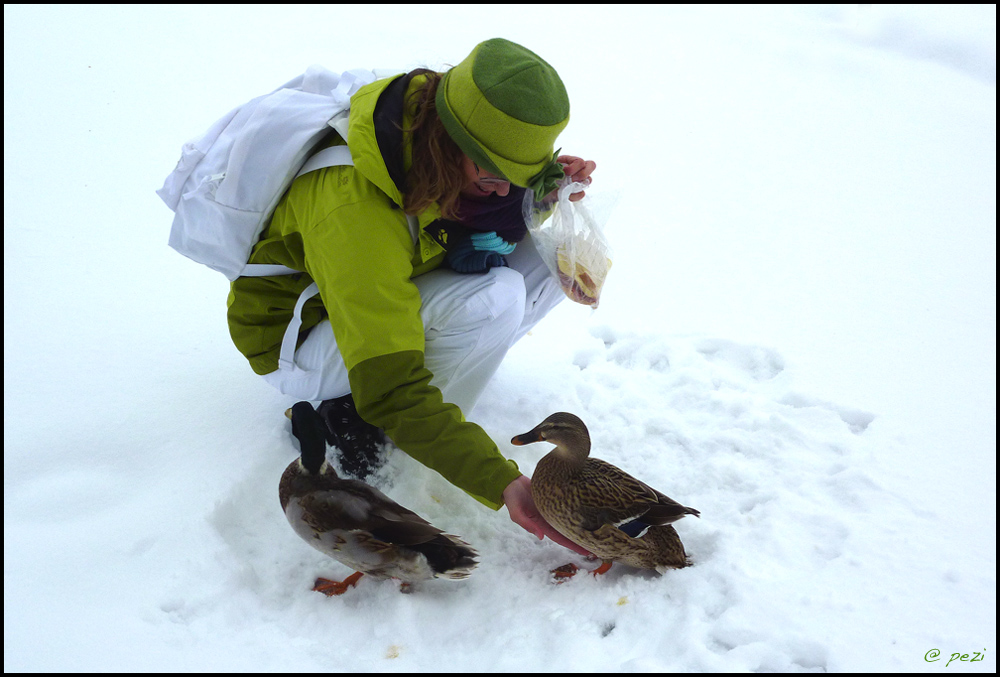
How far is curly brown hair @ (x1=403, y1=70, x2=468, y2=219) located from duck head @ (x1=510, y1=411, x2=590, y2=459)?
842 mm

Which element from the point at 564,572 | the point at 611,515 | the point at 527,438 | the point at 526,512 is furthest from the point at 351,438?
the point at 611,515

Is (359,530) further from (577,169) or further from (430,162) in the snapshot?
(577,169)

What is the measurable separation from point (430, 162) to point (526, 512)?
1.11 metres

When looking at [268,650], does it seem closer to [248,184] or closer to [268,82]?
[248,184]

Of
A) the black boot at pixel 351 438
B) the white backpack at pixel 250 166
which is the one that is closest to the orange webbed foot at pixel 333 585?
the black boot at pixel 351 438

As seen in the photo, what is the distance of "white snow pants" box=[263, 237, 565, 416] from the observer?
2543mm

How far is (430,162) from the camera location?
2.10 meters

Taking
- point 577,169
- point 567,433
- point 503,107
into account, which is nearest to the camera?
point 503,107

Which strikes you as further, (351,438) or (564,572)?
(351,438)

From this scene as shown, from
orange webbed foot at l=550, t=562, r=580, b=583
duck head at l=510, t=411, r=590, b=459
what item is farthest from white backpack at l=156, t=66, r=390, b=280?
orange webbed foot at l=550, t=562, r=580, b=583

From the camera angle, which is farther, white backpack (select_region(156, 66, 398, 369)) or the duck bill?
the duck bill

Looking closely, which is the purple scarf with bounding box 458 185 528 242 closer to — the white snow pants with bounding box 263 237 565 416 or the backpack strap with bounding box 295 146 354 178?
the white snow pants with bounding box 263 237 565 416

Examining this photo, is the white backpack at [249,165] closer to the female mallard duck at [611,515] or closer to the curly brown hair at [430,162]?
the curly brown hair at [430,162]
